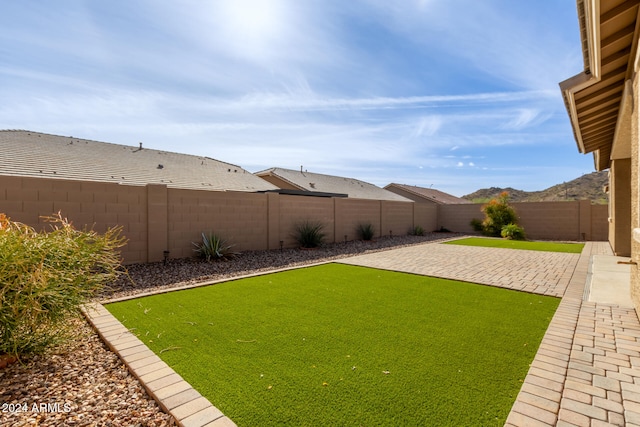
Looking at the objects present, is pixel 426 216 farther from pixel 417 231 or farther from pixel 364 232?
pixel 364 232

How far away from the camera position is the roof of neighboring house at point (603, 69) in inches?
135

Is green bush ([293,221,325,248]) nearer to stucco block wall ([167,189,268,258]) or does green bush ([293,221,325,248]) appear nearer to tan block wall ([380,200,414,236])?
stucco block wall ([167,189,268,258])

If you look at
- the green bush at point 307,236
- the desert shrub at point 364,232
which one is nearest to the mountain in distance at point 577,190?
the desert shrub at point 364,232

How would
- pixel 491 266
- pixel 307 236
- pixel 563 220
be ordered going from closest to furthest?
pixel 491 266 → pixel 307 236 → pixel 563 220

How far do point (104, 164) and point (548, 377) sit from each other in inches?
640

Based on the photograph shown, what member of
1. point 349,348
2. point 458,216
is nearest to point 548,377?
point 349,348

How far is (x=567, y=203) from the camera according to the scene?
17.0 m

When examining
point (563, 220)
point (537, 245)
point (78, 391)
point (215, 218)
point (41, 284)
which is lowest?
point (78, 391)

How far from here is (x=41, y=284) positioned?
2691 mm

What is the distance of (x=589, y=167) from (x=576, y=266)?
733cm

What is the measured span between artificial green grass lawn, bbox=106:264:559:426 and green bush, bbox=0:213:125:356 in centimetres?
95

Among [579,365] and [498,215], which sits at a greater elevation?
[498,215]

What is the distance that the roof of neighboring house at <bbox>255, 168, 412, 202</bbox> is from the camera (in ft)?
66.6

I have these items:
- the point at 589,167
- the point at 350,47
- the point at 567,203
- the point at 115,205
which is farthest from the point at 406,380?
the point at 567,203
